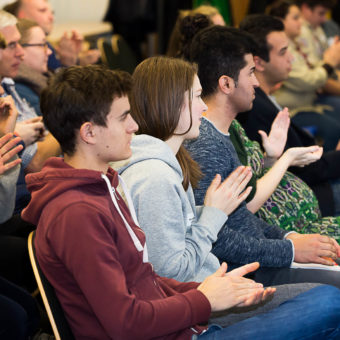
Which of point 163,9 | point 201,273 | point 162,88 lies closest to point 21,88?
point 162,88

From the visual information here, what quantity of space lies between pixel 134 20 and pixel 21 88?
10.8 feet

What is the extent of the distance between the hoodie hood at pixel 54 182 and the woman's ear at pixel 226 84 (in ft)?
2.96

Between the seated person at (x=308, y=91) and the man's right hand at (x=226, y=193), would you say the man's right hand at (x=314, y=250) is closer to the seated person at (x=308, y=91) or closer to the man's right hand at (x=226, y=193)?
the man's right hand at (x=226, y=193)

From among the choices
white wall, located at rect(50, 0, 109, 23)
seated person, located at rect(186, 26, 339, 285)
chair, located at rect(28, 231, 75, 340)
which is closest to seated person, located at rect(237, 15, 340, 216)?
seated person, located at rect(186, 26, 339, 285)

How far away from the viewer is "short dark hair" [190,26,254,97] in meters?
2.08

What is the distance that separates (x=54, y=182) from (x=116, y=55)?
2.94 meters

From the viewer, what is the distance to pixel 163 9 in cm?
561

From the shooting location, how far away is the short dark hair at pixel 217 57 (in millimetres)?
2082

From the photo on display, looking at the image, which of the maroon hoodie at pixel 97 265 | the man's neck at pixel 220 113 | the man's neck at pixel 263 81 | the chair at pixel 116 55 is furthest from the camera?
the chair at pixel 116 55

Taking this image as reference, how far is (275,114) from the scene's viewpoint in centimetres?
257

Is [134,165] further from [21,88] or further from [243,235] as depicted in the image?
[21,88]

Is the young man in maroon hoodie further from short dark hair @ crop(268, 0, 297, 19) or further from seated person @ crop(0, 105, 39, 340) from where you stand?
short dark hair @ crop(268, 0, 297, 19)

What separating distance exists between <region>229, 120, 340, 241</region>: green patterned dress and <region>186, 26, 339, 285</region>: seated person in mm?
140

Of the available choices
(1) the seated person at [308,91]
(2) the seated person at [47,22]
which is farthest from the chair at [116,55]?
(1) the seated person at [308,91]
